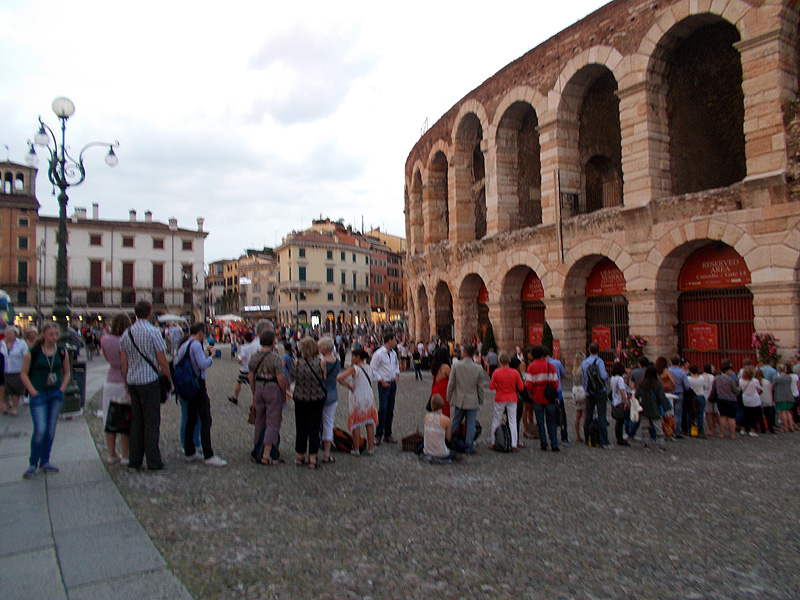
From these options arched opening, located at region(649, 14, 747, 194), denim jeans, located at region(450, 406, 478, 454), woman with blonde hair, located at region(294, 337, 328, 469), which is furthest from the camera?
arched opening, located at region(649, 14, 747, 194)

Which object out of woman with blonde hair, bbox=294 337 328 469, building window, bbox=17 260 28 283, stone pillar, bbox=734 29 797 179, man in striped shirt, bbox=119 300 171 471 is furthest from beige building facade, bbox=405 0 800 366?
building window, bbox=17 260 28 283

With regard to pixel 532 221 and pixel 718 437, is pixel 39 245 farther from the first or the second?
pixel 718 437

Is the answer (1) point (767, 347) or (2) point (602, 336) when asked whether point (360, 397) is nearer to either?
(1) point (767, 347)

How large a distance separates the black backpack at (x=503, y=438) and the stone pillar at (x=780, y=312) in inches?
336

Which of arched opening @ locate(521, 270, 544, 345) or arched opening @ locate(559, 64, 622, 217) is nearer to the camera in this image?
arched opening @ locate(559, 64, 622, 217)

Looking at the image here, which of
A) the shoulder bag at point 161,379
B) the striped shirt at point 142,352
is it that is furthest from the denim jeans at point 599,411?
the striped shirt at point 142,352

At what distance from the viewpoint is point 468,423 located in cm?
796

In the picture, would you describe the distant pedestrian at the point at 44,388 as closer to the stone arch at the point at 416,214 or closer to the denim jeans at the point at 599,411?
the denim jeans at the point at 599,411

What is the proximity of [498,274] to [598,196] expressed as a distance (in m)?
5.86

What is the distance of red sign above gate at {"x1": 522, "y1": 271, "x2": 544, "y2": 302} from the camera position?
2072 cm

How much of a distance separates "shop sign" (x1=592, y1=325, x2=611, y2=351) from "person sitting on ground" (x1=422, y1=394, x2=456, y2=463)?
12.3 meters

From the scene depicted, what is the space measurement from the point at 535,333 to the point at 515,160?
6.96 m

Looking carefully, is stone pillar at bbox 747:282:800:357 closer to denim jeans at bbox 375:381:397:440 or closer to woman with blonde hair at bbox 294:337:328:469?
denim jeans at bbox 375:381:397:440

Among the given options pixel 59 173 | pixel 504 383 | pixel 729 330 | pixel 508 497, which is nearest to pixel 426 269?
pixel 729 330
